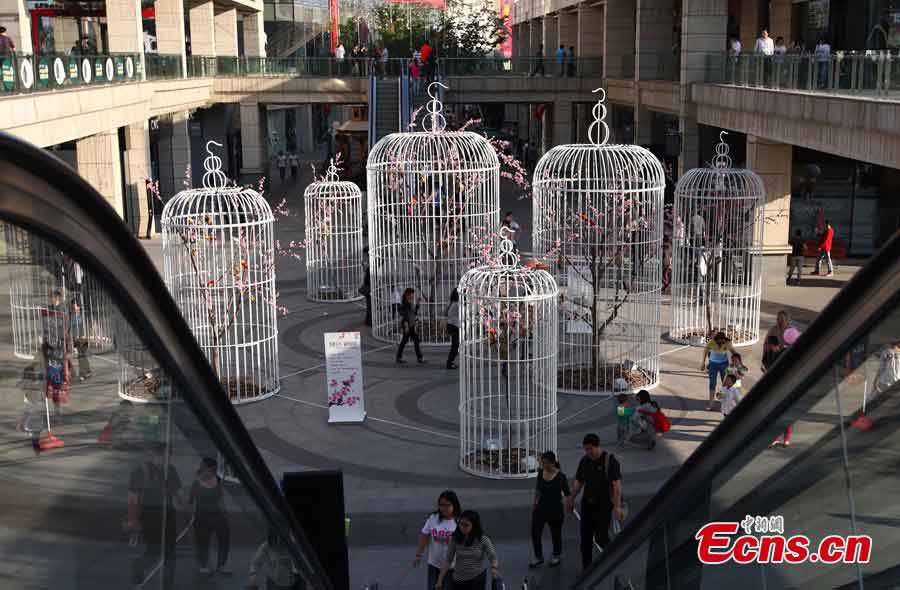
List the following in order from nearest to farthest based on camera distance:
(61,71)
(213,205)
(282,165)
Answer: (213,205) < (61,71) < (282,165)

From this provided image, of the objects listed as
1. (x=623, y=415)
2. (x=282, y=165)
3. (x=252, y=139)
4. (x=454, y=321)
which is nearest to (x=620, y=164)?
(x=454, y=321)

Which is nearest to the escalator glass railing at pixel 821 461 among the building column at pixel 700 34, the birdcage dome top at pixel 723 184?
the birdcage dome top at pixel 723 184

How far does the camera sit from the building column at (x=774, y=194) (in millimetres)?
22141

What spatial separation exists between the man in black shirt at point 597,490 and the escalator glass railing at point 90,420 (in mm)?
5948

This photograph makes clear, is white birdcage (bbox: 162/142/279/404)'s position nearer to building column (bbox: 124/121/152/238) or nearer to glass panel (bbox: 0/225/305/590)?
glass panel (bbox: 0/225/305/590)

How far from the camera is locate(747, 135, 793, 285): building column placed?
22.1m

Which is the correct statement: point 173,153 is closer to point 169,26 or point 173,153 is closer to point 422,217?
Result: point 169,26

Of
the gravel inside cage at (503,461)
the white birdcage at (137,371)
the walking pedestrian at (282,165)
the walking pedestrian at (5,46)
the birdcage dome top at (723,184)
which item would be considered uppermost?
the walking pedestrian at (5,46)

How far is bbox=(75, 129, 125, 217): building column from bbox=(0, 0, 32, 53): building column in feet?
9.30

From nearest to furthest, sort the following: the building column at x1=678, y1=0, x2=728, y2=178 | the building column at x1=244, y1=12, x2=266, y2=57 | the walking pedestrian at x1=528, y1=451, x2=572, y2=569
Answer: the walking pedestrian at x1=528, y1=451, x2=572, y2=569 → the building column at x1=678, y1=0, x2=728, y2=178 → the building column at x1=244, y1=12, x2=266, y2=57

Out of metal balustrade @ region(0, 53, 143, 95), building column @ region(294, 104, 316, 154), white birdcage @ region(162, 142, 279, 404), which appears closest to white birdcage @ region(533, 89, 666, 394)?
white birdcage @ region(162, 142, 279, 404)

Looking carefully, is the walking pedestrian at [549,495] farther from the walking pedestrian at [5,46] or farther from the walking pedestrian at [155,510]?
the walking pedestrian at [5,46]

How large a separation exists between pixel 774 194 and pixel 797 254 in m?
3.65

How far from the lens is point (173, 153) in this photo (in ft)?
117
